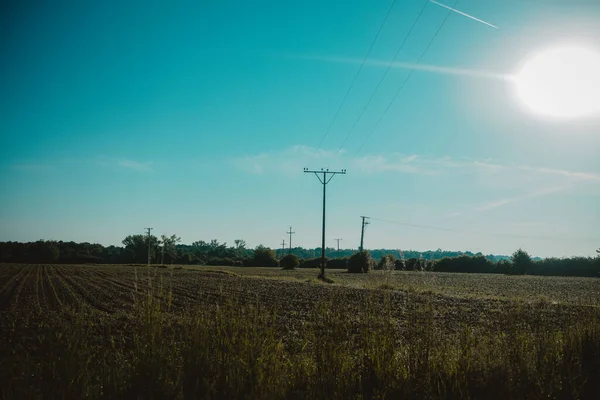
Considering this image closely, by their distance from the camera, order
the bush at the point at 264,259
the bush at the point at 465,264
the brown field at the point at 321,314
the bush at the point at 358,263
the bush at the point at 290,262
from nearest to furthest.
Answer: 1. the brown field at the point at 321,314
2. the bush at the point at 358,263
3. the bush at the point at 465,264
4. the bush at the point at 290,262
5. the bush at the point at 264,259

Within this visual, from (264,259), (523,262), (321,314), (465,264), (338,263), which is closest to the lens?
(321,314)

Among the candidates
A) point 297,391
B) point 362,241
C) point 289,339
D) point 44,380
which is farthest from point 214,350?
point 362,241

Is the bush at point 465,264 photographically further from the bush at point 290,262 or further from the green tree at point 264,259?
the green tree at point 264,259

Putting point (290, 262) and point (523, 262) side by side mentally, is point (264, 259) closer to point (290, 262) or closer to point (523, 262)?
point (290, 262)

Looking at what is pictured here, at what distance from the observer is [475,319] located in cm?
1530

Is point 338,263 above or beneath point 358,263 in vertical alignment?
beneath

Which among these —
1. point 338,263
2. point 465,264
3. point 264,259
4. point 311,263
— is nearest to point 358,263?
point 338,263

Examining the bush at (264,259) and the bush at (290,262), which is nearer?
the bush at (290,262)

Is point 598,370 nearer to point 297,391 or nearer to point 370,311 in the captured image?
point 370,311

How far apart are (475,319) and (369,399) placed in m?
12.5

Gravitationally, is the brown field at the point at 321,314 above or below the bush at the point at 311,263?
above

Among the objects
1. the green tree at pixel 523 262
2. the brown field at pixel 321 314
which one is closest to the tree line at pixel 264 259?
the green tree at pixel 523 262

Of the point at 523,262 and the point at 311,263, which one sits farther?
the point at 311,263

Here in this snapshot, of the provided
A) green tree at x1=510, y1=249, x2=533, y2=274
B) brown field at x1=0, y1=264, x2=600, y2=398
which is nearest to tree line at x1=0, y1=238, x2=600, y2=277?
green tree at x1=510, y1=249, x2=533, y2=274
